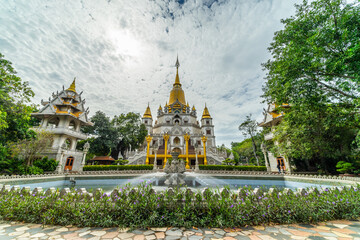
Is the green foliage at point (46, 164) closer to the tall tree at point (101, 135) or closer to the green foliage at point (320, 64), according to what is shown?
the tall tree at point (101, 135)

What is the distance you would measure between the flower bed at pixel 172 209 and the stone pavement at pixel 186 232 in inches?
5.8

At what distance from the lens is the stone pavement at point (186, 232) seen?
287 centimetres

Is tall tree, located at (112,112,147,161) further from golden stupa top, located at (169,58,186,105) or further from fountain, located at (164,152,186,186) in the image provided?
fountain, located at (164,152,186,186)

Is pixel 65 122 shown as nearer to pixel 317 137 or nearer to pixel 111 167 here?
pixel 111 167

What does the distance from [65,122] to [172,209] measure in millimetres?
25035

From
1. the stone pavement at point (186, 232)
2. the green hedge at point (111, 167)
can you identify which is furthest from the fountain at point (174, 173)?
the green hedge at point (111, 167)

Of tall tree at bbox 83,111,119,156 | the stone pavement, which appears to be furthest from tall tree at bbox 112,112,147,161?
the stone pavement

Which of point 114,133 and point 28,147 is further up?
point 114,133

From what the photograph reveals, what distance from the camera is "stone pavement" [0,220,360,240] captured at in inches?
113

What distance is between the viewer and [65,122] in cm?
2208

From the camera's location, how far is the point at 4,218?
3.68 metres

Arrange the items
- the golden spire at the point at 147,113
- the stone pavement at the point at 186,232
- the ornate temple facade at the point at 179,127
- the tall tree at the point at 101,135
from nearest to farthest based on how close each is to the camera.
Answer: the stone pavement at the point at 186,232 < the tall tree at the point at 101,135 < the ornate temple facade at the point at 179,127 < the golden spire at the point at 147,113

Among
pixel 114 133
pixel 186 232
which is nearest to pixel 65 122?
pixel 114 133

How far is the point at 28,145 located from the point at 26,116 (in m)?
8.83
